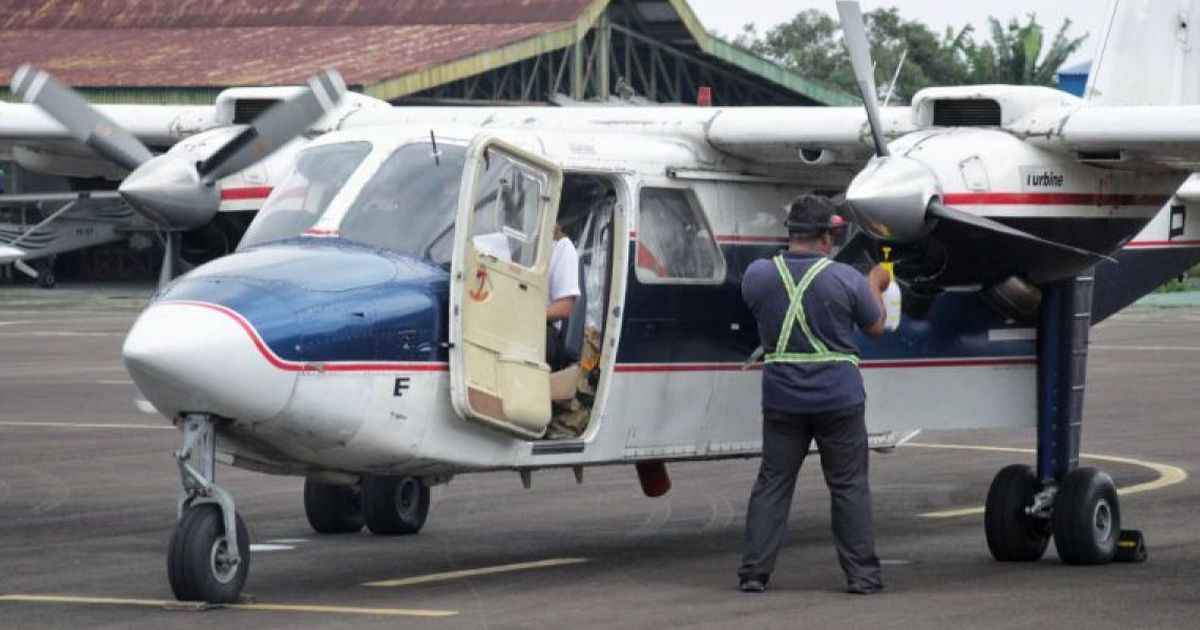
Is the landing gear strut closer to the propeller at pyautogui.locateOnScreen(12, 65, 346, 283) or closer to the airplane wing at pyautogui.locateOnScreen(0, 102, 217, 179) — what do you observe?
the propeller at pyautogui.locateOnScreen(12, 65, 346, 283)

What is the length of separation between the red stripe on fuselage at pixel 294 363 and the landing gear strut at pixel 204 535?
47 cm

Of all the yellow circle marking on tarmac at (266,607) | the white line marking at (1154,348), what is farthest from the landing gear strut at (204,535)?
the white line marking at (1154,348)

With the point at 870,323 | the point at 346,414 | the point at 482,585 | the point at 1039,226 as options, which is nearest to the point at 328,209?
the point at 346,414

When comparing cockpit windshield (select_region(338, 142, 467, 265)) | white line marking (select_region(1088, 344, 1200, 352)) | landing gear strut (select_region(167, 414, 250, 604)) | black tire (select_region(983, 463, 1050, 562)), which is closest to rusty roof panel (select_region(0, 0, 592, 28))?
white line marking (select_region(1088, 344, 1200, 352))

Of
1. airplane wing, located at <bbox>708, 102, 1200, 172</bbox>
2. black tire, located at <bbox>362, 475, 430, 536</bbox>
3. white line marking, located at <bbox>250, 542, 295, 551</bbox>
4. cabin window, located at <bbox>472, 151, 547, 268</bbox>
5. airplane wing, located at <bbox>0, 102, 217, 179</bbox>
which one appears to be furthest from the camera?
airplane wing, located at <bbox>0, 102, 217, 179</bbox>

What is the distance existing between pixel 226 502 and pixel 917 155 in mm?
4341

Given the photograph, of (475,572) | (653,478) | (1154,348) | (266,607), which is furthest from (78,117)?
(1154,348)

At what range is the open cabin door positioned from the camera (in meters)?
11.4

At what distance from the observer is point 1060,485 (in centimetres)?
1321

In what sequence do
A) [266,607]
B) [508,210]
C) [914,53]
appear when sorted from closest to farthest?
[266,607], [508,210], [914,53]

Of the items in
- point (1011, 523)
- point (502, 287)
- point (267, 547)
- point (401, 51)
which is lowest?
point (267, 547)

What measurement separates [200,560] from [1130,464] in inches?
429

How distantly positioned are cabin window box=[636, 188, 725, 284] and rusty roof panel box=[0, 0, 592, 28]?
1536 inches

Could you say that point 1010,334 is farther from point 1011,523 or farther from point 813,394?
point 813,394
